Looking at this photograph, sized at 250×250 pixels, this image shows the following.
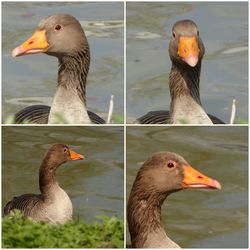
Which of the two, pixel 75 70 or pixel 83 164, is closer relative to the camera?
pixel 75 70

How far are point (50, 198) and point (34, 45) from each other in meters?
1.78

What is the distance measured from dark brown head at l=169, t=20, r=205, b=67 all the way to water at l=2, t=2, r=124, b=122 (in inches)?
49.4

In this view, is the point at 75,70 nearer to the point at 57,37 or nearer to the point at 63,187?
the point at 57,37

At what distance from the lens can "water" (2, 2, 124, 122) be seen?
1302 centimetres

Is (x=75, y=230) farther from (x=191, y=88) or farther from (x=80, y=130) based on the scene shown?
(x=191, y=88)

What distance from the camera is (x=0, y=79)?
12.1 meters

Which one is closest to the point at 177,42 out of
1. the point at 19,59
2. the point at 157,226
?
the point at 157,226

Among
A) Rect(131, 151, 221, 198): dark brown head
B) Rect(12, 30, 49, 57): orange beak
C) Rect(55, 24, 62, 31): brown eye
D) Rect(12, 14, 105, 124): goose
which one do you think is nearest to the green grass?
Rect(131, 151, 221, 198): dark brown head

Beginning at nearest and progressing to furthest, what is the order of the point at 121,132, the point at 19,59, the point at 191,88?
1. the point at 121,132
2. the point at 191,88
3. the point at 19,59

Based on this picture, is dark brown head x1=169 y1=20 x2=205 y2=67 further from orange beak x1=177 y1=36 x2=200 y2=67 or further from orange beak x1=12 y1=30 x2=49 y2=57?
orange beak x1=12 y1=30 x2=49 y2=57

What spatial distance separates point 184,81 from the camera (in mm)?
12352

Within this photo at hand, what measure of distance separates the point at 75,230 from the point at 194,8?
12.8 feet

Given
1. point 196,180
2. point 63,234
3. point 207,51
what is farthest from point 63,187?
point 207,51

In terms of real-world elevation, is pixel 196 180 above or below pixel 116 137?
below
